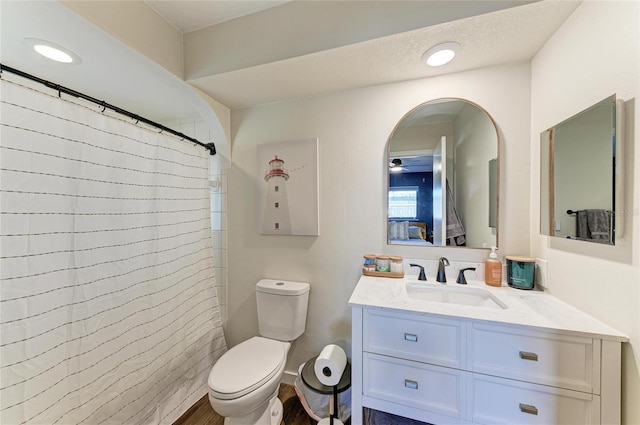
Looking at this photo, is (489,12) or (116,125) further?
(116,125)

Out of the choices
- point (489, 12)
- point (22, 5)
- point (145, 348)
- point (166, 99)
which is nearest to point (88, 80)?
point (166, 99)

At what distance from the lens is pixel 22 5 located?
93 cm

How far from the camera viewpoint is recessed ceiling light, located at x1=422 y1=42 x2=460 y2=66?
113 cm

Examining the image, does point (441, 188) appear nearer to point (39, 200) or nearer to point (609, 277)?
point (609, 277)

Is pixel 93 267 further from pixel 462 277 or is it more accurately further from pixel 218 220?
pixel 462 277

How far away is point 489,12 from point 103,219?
76.5 inches

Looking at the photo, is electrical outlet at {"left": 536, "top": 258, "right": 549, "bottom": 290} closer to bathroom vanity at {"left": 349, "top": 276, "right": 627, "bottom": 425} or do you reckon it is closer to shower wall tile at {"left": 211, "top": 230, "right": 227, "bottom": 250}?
bathroom vanity at {"left": 349, "top": 276, "right": 627, "bottom": 425}

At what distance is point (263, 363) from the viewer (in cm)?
127

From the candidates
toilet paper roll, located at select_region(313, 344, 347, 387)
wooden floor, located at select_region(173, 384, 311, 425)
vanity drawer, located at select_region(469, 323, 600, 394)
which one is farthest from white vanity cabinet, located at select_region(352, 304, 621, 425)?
wooden floor, located at select_region(173, 384, 311, 425)

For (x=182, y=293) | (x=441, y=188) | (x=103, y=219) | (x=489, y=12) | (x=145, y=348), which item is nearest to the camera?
(x=489, y=12)

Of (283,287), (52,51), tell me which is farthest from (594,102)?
(52,51)

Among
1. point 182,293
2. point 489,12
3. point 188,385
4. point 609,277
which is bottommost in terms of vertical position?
point 188,385

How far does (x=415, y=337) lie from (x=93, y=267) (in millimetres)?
1492

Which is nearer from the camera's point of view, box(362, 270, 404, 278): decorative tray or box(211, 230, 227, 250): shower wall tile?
box(362, 270, 404, 278): decorative tray
